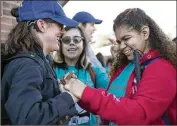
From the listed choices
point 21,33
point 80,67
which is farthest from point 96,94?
point 80,67

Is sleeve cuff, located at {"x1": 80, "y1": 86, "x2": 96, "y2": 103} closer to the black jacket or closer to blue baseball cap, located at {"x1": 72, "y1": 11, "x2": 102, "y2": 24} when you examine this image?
the black jacket

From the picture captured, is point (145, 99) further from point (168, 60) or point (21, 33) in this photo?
→ point (21, 33)

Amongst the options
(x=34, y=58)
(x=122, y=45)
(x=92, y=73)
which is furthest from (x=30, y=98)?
(x=92, y=73)

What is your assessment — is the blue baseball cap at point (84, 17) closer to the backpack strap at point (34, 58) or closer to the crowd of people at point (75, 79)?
the crowd of people at point (75, 79)

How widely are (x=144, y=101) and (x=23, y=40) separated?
2.66ft

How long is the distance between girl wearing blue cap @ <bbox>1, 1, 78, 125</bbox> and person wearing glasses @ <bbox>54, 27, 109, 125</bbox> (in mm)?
1117

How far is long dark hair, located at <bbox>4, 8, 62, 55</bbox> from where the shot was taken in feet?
5.93

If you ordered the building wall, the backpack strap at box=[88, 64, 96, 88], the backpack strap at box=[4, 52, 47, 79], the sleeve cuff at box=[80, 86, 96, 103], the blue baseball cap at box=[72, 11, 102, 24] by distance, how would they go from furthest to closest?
the blue baseball cap at box=[72, 11, 102, 24]
the building wall
the backpack strap at box=[88, 64, 96, 88]
the sleeve cuff at box=[80, 86, 96, 103]
the backpack strap at box=[4, 52, 47, 79]

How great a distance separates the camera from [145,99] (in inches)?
68.9

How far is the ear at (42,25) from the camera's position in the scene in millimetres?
1864

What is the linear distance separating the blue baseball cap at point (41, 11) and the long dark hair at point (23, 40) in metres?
0.03

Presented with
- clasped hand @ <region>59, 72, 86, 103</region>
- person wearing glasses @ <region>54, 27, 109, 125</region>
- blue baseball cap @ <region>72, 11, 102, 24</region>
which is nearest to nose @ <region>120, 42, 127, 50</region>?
clasped hand @ <region>59, 72, 86, 103</region>

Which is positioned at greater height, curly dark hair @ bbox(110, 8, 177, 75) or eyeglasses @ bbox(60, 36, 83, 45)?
curly dark hair @ bbox(110, 8, 177, 75)

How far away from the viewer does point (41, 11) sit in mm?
1877
